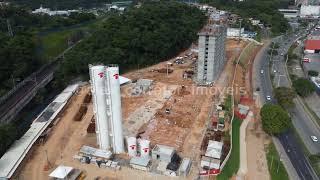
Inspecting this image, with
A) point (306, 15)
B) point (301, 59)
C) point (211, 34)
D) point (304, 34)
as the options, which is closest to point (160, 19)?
point (211, 34)

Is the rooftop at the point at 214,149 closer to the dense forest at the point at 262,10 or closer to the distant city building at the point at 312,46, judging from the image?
the distant city building at the point at 312,46

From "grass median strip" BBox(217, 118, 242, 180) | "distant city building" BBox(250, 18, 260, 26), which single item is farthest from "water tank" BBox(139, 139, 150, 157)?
"distant city building" BBox(250, 18, 260, 26)

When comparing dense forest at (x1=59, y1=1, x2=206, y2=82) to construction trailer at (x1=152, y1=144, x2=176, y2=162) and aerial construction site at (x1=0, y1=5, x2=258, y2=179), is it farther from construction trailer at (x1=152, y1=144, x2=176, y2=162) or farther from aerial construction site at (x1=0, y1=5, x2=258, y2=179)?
→ construction trailer at (x1=152, y1=144, x2=176, y2=162)

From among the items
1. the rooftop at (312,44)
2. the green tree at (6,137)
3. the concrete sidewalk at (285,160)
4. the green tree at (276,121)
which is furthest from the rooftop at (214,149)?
the rooftop at (312,44)

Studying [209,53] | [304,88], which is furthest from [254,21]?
[209,53]

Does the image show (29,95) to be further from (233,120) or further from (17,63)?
(233,120)

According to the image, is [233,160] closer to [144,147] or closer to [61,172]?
[144,147]
